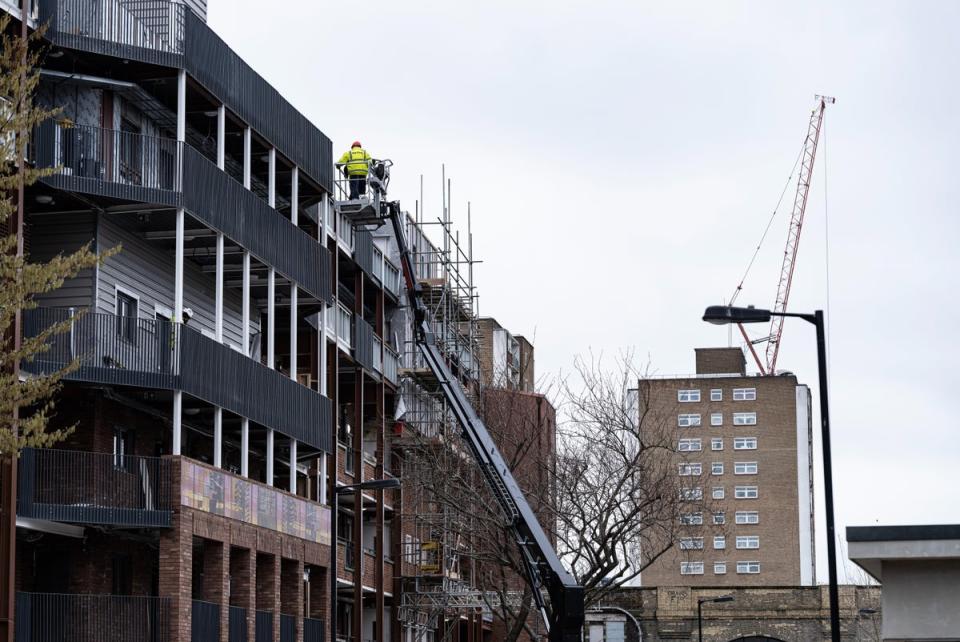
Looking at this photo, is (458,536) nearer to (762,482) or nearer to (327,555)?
(327,555)

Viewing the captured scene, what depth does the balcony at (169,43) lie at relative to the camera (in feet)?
110

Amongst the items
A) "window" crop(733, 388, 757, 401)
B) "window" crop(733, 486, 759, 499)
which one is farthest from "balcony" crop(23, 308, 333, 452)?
"window" crop(733, 388, 757, 401)

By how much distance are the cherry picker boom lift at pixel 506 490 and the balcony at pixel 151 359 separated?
409 cm

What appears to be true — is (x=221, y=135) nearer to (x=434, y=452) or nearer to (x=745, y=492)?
(x=434, y=452)

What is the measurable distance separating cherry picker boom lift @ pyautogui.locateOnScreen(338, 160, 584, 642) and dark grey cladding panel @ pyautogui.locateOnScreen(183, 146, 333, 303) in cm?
193

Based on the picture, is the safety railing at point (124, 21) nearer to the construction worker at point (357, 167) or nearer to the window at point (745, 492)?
the construction worker at point (357, 167)

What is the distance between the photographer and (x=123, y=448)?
3531 centimetres

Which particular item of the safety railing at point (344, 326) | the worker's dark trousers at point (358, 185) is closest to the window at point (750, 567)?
the safety railing at point (344, 326)

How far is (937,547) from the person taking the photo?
20.8m

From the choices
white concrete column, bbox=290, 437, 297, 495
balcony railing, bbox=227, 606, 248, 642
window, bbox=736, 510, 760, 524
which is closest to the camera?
balcony railing, bbox=227, 606, 248, 642

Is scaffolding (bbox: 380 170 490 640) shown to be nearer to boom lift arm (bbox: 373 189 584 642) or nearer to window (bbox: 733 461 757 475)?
boom lift arm (bbox: 373 189 584 642)

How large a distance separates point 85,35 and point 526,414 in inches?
1114

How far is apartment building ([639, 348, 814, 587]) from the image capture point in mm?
132375

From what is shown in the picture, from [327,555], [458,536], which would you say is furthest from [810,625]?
[327,555]
